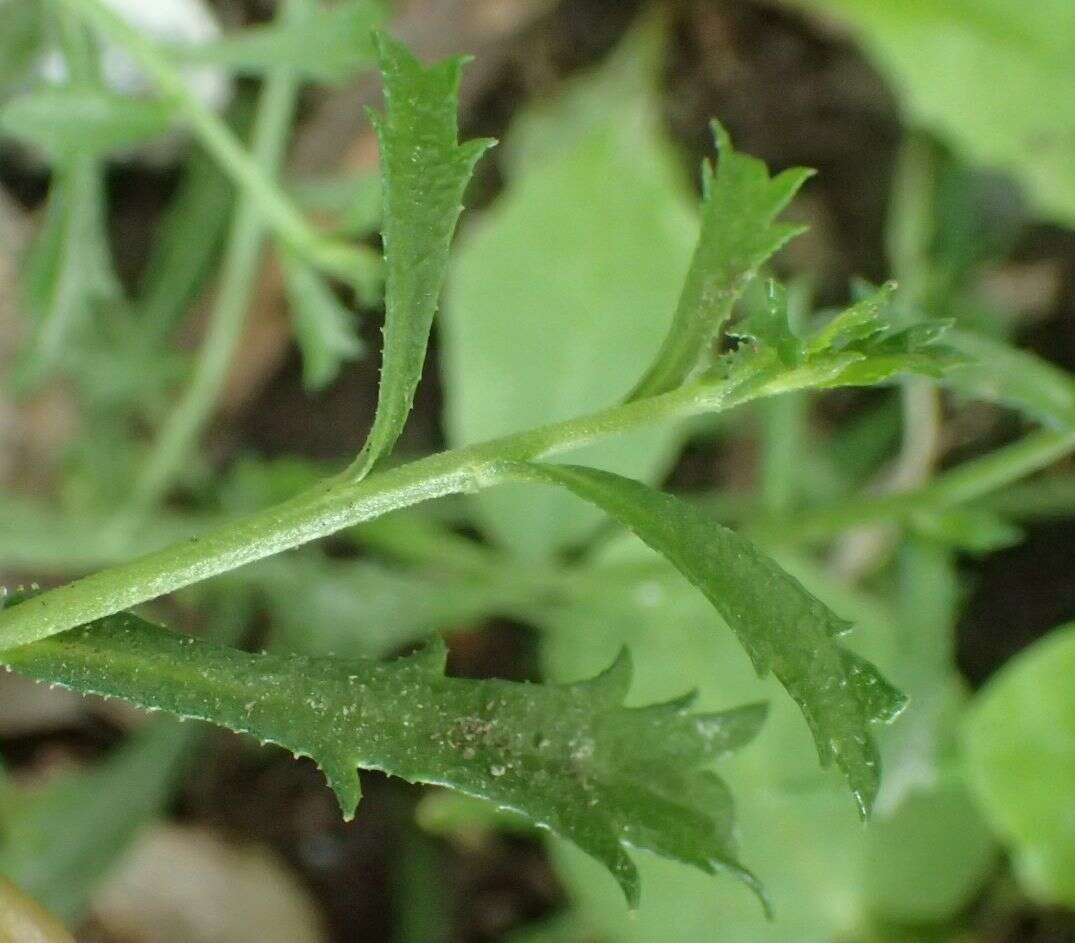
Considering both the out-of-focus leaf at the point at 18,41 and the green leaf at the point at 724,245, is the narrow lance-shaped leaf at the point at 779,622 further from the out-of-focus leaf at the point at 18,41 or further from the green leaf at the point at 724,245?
the out-of-focus leaf at the point at 18,41

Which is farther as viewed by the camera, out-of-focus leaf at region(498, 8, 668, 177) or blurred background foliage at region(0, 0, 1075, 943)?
out-of-focus leaf at region(498, 8, 668, 177)

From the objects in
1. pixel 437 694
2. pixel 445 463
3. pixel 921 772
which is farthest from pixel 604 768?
pixel 921 772

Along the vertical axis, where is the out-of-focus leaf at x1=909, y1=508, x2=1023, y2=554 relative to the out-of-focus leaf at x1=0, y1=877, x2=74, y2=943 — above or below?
above

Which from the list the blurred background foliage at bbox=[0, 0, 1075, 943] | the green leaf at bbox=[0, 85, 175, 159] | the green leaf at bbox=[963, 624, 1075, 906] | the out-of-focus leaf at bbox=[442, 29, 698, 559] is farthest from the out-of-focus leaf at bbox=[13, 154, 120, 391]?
the green leaf at bbox=[963, 624, 1075, 906]

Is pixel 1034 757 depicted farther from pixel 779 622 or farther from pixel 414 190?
pixel 414 190

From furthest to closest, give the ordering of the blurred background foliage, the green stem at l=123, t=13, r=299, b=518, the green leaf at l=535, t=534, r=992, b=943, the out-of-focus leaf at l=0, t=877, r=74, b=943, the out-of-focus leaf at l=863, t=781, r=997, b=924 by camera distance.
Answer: the out-of-focus leaf at l=863, t=781, r=997, b=924, the green leaf at l=535, t=534, r=992, b=943, the blurred background foliage, the green stem at l=123, t=13, r=299, b=518, the out-of-focus leaf at l=0, t=877, r=74, b=943

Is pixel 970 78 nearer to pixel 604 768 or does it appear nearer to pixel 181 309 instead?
pixel 181 309

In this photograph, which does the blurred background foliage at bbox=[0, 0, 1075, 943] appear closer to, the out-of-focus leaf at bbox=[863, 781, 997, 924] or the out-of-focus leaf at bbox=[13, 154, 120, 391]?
the out-of-focus leaf at bbox=[863, 781, 997, 924]
